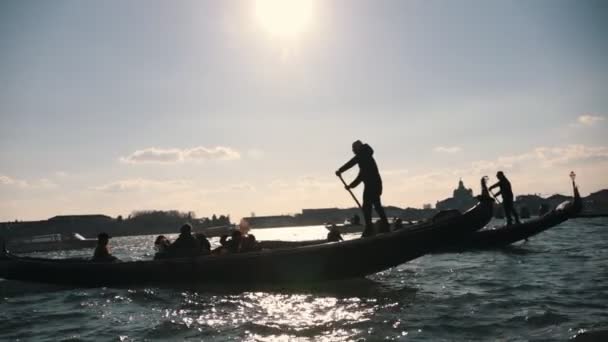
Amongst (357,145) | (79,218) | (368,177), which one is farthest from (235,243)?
(79,218)

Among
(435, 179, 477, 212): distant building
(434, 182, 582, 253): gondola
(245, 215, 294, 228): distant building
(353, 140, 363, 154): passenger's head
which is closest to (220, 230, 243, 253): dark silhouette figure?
(353, 140, 363, 154): passenger's head

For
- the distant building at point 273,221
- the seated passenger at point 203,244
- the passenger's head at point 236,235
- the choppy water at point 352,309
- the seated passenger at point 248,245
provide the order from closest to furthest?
the choppy water at point 352,309, the seated passenger at point 248,245, the passenger's head at point 236,235, the seated passenger at point 203,244, the distant building at point 273,221

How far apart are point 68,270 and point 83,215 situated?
128 metres

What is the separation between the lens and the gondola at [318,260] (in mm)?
8297

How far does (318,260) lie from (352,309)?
204 cm

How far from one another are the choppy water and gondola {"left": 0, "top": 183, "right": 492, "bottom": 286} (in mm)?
284

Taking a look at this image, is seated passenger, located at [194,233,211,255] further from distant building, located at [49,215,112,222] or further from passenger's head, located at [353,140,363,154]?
distant building, located at [49,215,112,222]

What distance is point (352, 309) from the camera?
6.39 m

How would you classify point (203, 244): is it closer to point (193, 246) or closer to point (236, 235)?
point (193, 246)

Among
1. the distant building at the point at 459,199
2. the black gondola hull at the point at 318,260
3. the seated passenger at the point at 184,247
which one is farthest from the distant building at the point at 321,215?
the black gondola hull at the point at 318,260

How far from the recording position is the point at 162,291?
9109 millimetres

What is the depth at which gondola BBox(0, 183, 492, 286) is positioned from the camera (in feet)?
27.2

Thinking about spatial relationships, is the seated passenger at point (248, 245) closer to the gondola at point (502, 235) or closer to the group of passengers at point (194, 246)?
the group of passengers at point (194, 246)

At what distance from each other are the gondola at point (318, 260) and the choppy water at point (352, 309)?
28 centimetres
